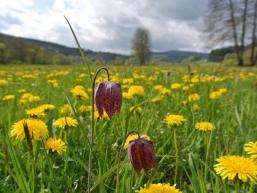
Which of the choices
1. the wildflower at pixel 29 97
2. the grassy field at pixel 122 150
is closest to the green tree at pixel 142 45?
the wildflower at pixel 29 97

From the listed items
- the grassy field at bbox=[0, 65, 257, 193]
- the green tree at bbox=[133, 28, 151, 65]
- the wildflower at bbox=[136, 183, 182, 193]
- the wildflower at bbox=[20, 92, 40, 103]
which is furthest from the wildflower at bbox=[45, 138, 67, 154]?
the green tree at bbox=[133, 28, 151, 65]

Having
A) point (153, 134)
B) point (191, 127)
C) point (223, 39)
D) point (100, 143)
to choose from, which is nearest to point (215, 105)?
point (191, 127)

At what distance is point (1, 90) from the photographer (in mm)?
4086

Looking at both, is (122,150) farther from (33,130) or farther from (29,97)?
(29,97)

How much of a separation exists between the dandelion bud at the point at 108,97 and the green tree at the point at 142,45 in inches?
1638

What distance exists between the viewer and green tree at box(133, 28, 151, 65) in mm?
43844

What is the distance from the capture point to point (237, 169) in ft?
3.74

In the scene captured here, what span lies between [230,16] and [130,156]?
30.1m

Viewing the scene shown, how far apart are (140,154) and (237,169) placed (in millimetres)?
409

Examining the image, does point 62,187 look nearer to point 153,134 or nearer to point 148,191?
point 148,191

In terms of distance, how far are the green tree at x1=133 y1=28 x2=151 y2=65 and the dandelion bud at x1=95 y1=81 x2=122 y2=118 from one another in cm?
4162

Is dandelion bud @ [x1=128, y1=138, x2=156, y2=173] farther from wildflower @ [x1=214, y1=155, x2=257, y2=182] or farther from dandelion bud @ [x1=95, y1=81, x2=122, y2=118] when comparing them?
wildflower @ [x1=214, y1=155, x2=257, y2=182]

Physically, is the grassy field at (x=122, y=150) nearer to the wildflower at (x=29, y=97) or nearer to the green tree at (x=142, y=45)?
the wildflower at (x=29, y=97)

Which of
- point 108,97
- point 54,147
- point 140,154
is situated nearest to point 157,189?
point 140,154
